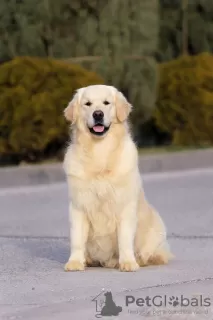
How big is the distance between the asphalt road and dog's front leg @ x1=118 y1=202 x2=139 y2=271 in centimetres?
10

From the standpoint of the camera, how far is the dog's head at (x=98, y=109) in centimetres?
737

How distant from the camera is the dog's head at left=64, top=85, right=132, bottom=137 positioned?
7.37 metres

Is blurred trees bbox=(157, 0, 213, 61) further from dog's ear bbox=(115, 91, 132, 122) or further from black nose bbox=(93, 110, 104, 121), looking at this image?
black nose bbox=(93, 110, 104, 121)

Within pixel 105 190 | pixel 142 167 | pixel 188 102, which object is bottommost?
pixel 142 167

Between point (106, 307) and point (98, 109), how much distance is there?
6.20ft

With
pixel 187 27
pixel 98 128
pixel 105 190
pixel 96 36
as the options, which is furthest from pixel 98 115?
pixel 187 27

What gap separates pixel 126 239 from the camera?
732cm

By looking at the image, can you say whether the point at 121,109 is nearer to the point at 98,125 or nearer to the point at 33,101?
the point at 98,125

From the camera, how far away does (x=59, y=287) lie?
673 centimetres

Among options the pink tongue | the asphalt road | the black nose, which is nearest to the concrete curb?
the asphalt road

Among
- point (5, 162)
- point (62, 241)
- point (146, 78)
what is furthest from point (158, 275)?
point (146, 78)

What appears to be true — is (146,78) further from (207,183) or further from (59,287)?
(59,287)

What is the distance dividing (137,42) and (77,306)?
37.6 ft

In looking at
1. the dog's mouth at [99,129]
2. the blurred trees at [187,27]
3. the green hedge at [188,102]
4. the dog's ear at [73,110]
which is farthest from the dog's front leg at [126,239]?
the blurred trees at [187,27]
